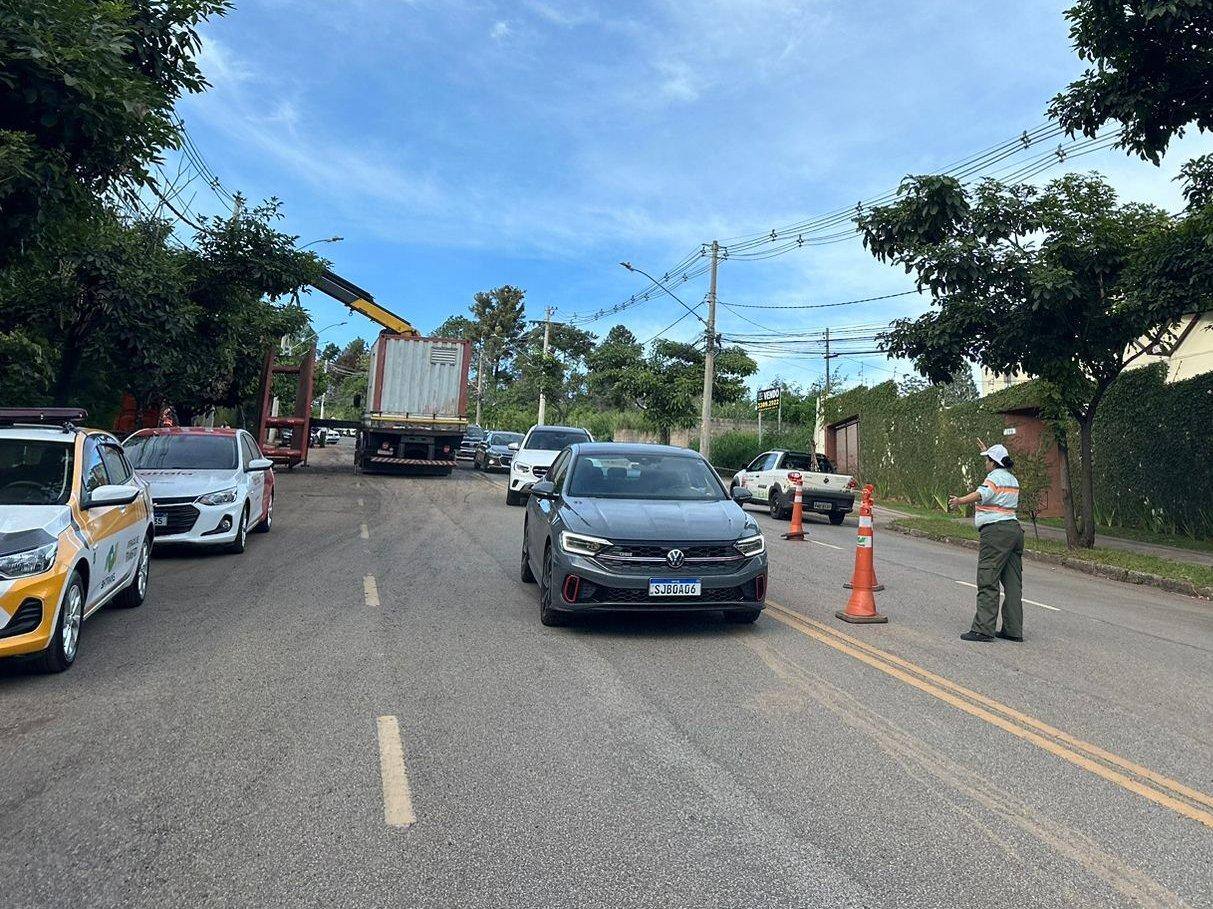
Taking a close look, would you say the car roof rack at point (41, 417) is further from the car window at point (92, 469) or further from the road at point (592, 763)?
the road at point (592, 763)

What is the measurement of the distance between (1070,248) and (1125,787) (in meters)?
12.6

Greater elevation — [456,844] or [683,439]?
[683,439]

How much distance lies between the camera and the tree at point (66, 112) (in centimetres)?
671

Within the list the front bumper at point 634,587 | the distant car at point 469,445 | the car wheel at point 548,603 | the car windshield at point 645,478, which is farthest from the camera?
the distant car at point 469,445

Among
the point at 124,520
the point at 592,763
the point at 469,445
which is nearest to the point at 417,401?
the point at 469,445

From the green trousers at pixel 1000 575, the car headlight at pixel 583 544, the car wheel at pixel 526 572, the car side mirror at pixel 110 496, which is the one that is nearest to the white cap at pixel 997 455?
the green trousers at pixel 1000 575

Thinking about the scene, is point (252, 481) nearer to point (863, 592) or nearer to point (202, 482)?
point (202, 482)

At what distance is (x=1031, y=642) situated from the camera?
7812 mm

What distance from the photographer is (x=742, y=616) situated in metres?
7.71

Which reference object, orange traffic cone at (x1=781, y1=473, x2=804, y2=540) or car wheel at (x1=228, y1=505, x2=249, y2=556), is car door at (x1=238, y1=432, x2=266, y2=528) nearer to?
car wheel at (x1=228, y1=505, x2=249, y2=556)

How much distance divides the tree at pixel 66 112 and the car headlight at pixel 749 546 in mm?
5935

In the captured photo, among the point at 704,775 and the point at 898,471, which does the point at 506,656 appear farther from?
the point at 898,471

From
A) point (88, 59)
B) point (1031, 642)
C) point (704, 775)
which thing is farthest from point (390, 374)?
point (704, 775)

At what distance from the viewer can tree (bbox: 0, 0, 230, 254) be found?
6.71 meters
